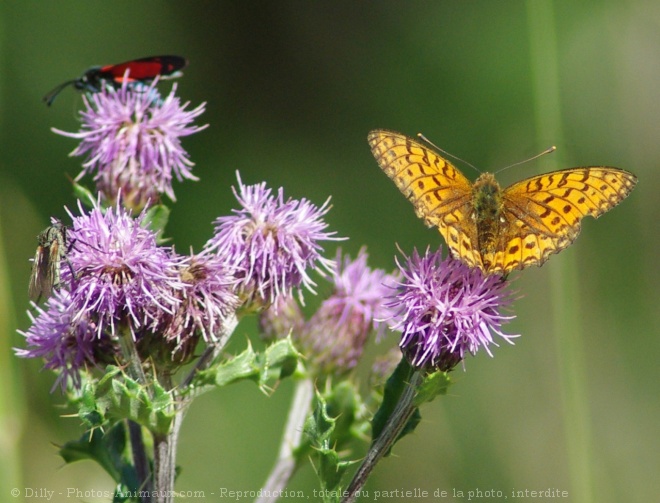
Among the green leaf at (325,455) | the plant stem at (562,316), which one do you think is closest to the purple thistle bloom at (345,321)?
the green leaf at (325,455)

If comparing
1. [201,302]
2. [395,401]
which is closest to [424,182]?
[395,401]

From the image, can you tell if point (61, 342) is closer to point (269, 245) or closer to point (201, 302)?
point (201, 302)

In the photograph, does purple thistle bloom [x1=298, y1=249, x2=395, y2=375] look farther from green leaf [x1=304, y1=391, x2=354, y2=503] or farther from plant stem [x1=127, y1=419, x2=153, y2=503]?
plant stem [x1=127, y1=419, x2=153, y2=503]

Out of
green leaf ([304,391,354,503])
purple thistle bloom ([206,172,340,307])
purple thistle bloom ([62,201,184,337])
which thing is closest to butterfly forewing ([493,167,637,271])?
purple thistle bloom ([206,172,340,307])

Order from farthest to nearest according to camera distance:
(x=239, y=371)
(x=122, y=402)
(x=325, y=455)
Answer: (x=239, y=371), (x=325, y=455), (x=122, y=402)

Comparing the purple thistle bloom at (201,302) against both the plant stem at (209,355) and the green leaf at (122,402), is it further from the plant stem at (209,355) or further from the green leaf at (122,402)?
the green leaf at (122,402)

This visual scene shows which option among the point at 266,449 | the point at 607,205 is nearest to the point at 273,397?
the point at 266,449
